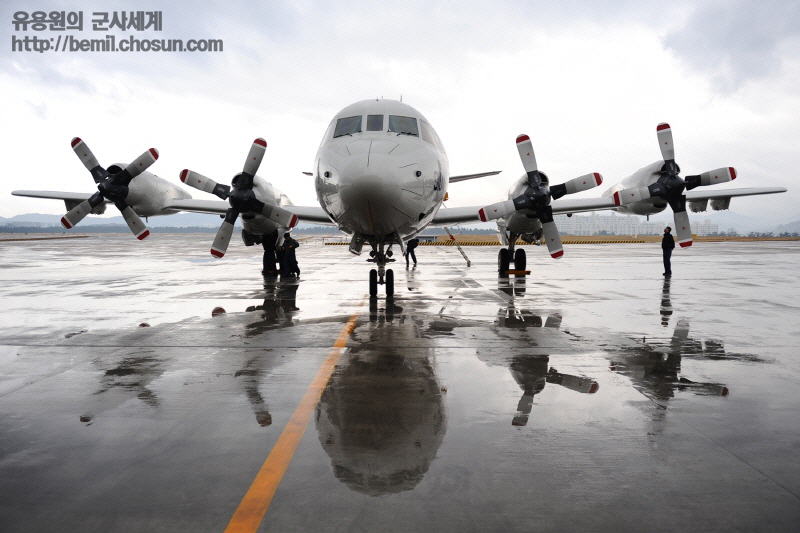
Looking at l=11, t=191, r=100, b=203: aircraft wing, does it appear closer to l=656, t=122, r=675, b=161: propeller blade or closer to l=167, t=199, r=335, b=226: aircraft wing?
l=167, t=199, r=335, b=226: aircraft wing

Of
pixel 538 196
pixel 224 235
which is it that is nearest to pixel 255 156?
pixel 224 235

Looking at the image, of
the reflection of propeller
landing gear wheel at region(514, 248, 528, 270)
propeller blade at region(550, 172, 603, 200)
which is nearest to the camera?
propeller blade at region(550, 172, 603, 200)

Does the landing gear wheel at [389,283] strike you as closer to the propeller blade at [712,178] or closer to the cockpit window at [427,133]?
the cockpit window at [427,133]

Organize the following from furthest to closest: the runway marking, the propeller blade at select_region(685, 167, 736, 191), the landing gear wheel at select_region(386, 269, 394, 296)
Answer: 1. the propeller blade at select_region(685, 167, 736, 191)
2. the landing gear wheel at select_region(386, 269, 394, 296)
3. the runway marking

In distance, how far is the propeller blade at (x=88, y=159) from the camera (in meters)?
17.0

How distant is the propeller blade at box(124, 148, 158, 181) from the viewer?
16.4 meters

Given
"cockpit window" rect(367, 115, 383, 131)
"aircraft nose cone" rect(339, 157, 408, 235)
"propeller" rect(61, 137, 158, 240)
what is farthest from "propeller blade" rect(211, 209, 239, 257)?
"aircraft nose cone" rect(339, 157, 408, 235)

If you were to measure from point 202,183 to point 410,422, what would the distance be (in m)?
12.6

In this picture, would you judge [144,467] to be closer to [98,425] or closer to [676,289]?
[98,425]

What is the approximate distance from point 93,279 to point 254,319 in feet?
39.1

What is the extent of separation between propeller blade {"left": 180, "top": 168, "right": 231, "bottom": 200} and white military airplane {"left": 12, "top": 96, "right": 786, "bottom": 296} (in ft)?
0.09

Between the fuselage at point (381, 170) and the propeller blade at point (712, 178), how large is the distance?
8810 millimetres

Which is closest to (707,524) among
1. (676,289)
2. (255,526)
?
(255,526)

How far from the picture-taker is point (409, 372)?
6559 millimetres
